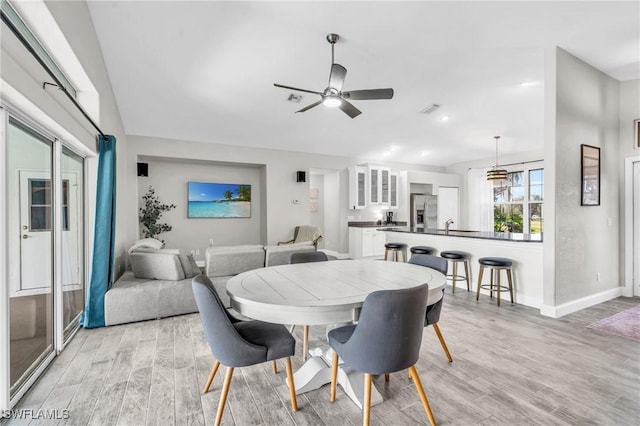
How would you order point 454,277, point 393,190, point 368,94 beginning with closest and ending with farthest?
point 368,94 → point 454,277 → point 393,190

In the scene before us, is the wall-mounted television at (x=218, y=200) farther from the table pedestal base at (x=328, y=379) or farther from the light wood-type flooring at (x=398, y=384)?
the table pedestal base at (x=328, y=379)

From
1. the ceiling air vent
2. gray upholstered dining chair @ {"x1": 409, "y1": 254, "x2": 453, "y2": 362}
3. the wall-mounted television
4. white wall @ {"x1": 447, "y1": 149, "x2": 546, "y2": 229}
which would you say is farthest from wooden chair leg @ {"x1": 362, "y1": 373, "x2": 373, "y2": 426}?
white wall @ {"x1": 447, "y1": 149, "x2": 546, "y2": 229}

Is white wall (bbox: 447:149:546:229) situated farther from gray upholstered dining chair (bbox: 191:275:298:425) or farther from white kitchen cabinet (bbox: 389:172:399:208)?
gray upholstered dining chair (bbox: 191:275:298:425)

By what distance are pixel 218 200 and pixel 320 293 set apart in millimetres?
5532

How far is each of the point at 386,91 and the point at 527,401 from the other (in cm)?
276

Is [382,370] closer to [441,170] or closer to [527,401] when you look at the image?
[527,401]

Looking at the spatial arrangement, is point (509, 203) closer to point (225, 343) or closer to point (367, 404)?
point (367, 404)

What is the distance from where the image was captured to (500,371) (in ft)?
7.38

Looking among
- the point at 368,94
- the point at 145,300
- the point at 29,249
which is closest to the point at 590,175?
the point at 368,94

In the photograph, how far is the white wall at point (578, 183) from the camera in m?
3.43

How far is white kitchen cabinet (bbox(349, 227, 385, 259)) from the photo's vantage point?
7.23 metres

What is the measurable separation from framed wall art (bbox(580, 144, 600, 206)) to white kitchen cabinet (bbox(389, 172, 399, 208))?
4.40m

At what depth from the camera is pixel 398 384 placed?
2096mm

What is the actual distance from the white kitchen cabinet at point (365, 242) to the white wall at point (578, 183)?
4016 mm
